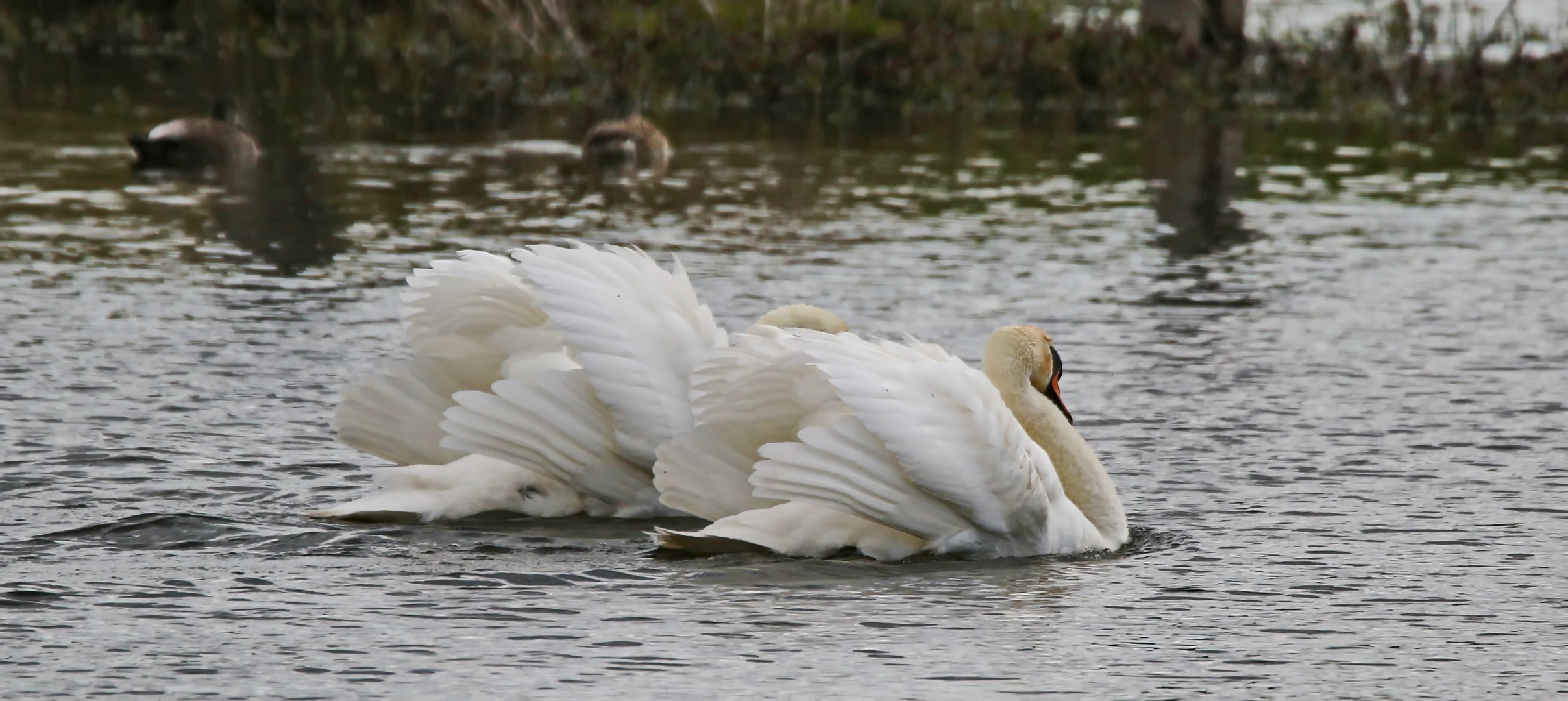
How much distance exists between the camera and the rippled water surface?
23.1 feet

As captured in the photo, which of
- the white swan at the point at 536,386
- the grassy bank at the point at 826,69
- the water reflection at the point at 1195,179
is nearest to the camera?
the white swan at the point at 536,386

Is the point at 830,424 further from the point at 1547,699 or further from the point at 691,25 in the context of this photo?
the point at 691,25

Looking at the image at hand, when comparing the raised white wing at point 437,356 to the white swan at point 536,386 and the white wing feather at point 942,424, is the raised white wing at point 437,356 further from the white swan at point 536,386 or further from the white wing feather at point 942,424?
the white wing feather at point 942,424

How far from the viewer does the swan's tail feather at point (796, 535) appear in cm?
814

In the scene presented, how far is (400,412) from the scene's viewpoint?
9.18 metres

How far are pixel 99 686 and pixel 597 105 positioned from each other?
901 inches

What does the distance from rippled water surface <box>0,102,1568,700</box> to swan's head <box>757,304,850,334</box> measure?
1.02 m

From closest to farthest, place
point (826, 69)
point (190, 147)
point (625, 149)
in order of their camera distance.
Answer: point (190, 147)
point (625, 149)
point (826, 69)

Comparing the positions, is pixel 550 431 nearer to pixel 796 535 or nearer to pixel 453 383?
pixel 453 383

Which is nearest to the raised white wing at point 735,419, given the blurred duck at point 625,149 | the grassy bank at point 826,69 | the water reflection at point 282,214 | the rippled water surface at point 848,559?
the rippled water surface at point 848,559


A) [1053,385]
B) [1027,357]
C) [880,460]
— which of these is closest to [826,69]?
[1053,385]

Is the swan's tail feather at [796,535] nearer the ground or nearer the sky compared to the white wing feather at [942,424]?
Answer: nearer the ground

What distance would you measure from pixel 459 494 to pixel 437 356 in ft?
2.23

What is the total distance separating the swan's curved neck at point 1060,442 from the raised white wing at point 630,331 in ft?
3.38
